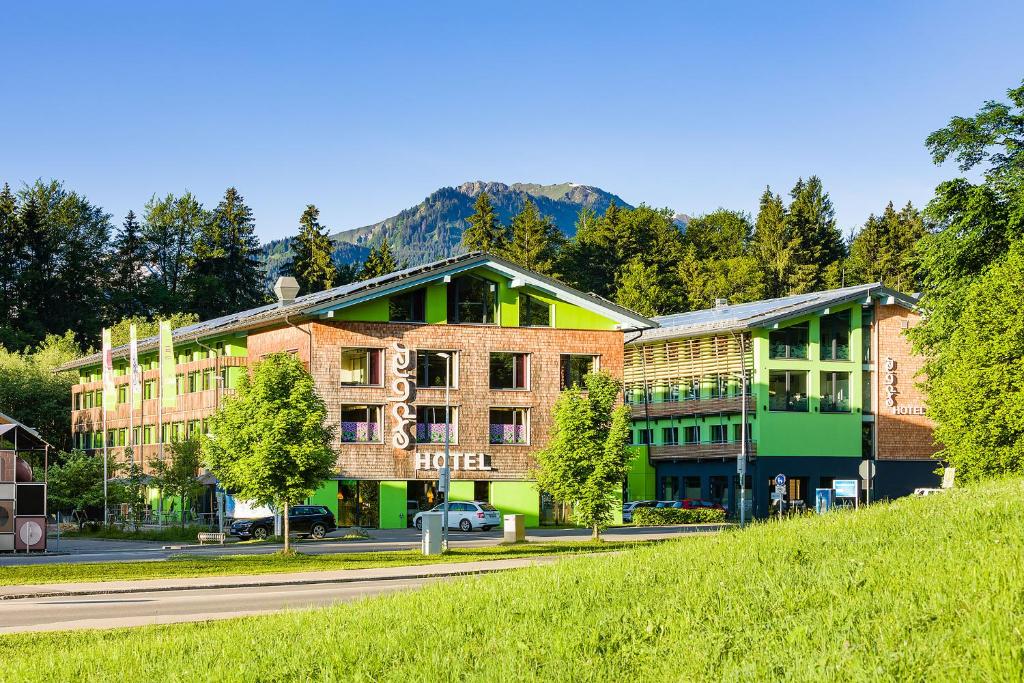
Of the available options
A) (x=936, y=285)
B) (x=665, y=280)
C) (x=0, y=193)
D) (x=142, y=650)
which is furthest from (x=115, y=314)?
(x=142, y=650)

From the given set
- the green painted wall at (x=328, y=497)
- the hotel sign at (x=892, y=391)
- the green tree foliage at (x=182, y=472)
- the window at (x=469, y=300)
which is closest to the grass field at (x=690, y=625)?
the green tree foliage at (x=182, y=472)

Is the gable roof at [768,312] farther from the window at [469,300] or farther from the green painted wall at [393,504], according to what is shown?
the green painted wall at [393,504]

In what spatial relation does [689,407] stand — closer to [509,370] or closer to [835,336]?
[835,336]

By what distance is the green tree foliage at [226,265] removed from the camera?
13212 centimetres

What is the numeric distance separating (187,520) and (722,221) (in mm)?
82856

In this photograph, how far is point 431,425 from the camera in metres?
69.3

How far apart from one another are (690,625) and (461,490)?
56.4 m

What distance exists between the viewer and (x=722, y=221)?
475 feet

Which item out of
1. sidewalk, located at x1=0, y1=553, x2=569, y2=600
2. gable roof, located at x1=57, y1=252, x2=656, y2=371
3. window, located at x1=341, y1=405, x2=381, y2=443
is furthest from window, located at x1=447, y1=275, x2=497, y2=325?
sidewalk, located at x1=0, y1=553, x2=569, y2=600

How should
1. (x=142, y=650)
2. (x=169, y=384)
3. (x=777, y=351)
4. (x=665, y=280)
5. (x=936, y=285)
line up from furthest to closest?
(x=665, y=280) < (x=777, y=351) < (x=169, y=384) < (x=936, y=285) < (x=142, y=650)

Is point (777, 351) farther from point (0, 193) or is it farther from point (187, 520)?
point (0, 193)

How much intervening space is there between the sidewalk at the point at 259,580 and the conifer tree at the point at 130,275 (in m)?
97.9

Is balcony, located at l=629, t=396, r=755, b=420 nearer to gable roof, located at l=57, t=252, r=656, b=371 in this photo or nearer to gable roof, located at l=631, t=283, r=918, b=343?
gable roof, located at l=631, t=283, r=918, b=343

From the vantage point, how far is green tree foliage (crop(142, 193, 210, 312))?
14175cm
